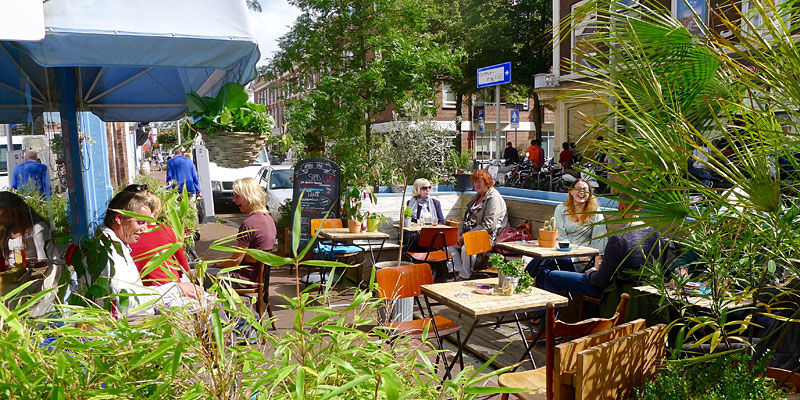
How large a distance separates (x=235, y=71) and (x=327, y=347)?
1597 millimetres

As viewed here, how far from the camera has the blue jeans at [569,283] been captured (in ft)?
15.8

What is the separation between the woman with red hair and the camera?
676 centimetres

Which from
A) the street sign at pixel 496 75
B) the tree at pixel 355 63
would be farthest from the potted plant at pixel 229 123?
the tree at pixel 355 63

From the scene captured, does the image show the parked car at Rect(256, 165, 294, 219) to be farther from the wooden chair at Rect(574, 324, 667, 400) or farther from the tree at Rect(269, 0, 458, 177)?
the wooden chair at Rect(574, 324, 667, 400)

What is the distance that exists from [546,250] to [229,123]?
3858mm

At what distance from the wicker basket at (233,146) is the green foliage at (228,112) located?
3 cm

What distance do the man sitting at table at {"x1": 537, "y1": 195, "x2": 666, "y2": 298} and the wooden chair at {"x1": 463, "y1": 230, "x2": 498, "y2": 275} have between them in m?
0.95

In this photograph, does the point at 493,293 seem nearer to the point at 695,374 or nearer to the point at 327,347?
the point at 695,374

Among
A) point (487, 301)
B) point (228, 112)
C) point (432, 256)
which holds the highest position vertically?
point (228, 112)

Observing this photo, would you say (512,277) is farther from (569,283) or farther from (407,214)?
(407,214)

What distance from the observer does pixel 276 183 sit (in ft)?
42.8

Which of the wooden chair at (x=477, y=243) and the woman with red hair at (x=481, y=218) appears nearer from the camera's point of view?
the wooden chair at (x=477, y=243)

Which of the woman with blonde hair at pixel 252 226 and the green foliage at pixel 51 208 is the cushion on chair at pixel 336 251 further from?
the green foliage at pixel 51 208

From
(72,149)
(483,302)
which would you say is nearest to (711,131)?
(483,302)
